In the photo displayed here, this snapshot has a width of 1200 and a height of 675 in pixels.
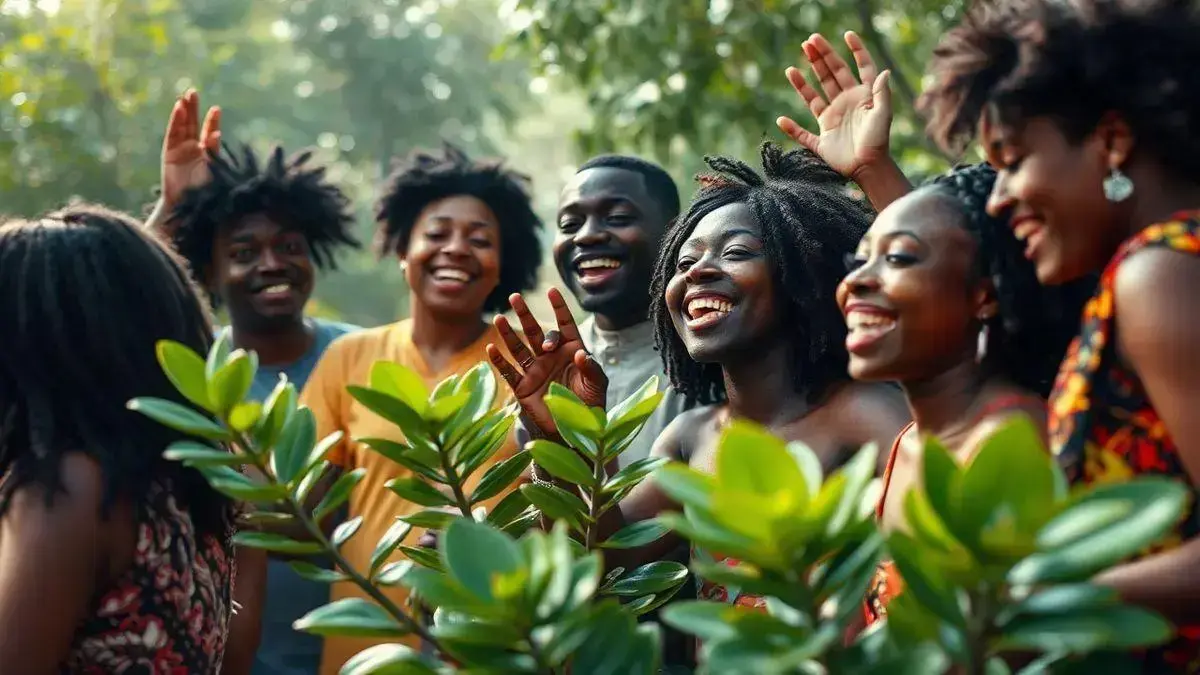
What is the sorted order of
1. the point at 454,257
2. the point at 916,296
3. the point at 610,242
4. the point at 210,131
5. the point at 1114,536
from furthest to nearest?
the point at 210,131, the point at 454,257, the point at 610,242, the point at 916,296, the point at 1114,536

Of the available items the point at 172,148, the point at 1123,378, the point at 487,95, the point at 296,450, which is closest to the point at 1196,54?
the point at 1123,378

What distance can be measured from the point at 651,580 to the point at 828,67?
1.40m

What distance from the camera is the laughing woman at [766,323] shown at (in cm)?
323

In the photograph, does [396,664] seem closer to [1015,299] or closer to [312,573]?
[312,573]

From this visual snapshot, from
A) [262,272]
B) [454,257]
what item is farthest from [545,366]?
[262,272]

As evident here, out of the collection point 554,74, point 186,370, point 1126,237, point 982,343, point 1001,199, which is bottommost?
point 982,343

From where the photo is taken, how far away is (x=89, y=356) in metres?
2.59

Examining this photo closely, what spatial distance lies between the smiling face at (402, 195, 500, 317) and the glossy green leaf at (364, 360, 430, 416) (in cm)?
293

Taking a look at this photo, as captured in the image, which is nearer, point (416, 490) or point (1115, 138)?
point (1115, 138)

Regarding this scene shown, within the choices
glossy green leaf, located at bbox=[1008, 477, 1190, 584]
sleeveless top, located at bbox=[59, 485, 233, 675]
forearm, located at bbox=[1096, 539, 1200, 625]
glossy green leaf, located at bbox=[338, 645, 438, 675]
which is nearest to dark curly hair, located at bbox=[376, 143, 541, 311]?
sleeveless top, located at bbox=[59, 485, 233, 675]

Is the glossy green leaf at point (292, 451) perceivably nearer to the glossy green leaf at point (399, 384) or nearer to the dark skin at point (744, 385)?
the glossy green leaf at point (399, 384)

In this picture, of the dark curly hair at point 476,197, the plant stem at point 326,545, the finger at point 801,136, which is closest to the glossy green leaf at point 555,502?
the plant stem at point 326,545

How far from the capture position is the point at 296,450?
2115mm

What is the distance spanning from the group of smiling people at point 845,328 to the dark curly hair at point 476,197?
1848 millimetres
